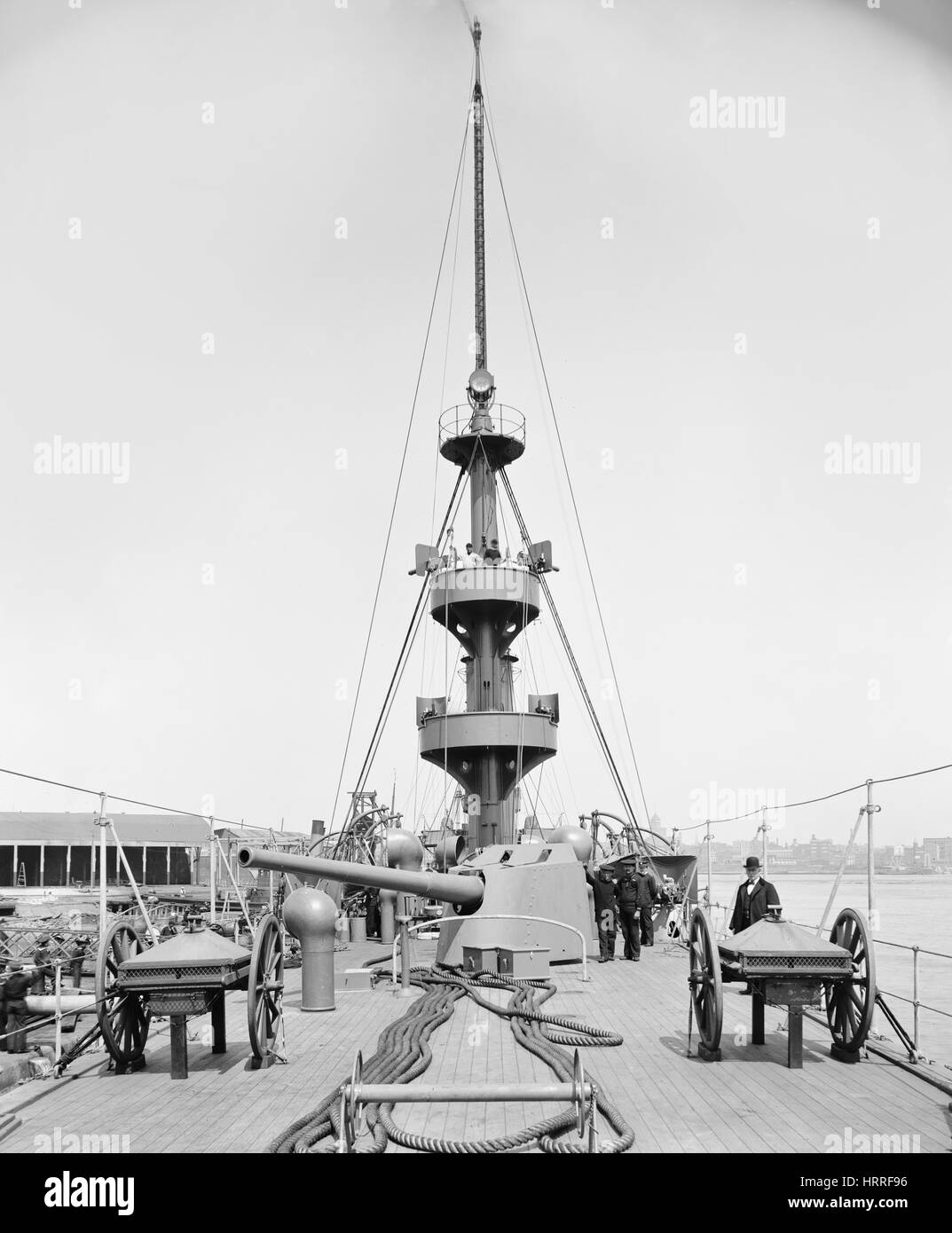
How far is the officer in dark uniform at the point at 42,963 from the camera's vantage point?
19.2 meters

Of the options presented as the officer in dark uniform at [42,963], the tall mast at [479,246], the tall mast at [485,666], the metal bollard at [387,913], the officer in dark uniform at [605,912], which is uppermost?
the tall mast at [479,246]

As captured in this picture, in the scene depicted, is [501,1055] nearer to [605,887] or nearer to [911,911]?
[605,887]

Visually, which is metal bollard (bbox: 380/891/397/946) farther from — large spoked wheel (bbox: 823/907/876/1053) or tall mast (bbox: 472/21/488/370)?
tall mast (bbox: 472/21/488/370)

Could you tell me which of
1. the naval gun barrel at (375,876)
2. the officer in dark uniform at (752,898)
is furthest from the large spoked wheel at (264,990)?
the officer in dark uniform at (752,898)

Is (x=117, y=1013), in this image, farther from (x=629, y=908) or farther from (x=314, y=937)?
(x=629, y=908)

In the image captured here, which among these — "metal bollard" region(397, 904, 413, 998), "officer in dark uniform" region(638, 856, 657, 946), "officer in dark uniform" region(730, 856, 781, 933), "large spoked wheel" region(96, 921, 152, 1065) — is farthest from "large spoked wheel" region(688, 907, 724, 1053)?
"officer in dark uniform" region(638, 856, 657, 946)

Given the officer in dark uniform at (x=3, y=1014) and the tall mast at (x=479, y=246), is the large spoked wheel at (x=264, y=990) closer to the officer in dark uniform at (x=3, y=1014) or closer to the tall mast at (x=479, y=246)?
the officer in dark uniform at (x=3, y=1014)

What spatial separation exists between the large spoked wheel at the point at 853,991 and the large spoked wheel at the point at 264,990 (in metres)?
3.95

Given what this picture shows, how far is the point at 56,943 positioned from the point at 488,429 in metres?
14.8

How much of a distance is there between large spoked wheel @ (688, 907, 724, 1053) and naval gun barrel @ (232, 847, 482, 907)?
2903mm

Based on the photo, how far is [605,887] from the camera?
13.5 m

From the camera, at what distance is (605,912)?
1356cm

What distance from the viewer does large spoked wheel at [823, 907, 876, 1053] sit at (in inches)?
274

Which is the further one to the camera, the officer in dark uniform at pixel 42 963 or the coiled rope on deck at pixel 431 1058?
the officer in dark uniform at pixel 42 963
